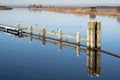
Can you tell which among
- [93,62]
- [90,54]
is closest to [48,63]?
[93,62]

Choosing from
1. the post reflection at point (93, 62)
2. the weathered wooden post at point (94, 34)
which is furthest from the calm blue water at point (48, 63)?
the weathered wooden post at point (94, 34)

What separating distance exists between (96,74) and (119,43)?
1274cm

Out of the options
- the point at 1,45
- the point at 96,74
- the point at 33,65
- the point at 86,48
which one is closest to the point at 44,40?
the point at 1,45

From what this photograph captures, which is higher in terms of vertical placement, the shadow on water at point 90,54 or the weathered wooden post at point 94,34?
the weathered wooden post at point 94,34

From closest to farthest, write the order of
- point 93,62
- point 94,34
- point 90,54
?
point 93,62, point 90,54, point 94,34

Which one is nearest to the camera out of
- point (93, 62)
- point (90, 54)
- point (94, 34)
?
point (93, 62)

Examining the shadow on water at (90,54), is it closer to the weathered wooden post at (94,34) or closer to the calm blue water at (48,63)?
the calm blue water at (48,63)

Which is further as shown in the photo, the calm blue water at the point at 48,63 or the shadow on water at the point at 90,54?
the shadow on water at the point at 90,54

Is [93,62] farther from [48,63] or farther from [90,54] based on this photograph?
[48,63]

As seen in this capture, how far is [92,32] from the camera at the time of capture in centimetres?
2478

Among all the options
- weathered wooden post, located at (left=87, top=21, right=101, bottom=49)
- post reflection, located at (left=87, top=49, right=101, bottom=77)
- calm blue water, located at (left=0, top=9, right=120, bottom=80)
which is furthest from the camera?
weathered wooden post, located at (left=87, top=21, right=101, bottom=49)

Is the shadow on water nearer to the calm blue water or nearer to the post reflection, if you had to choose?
the post reflection

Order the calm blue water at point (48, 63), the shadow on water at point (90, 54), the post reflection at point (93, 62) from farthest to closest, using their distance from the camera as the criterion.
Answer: the shadow on water at point (90, 54) < the post reflection at point (93, 62) < the calm blue water at point (48, 63)

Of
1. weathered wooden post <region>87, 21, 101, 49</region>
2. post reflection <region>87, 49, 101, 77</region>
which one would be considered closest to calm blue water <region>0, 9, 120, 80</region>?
post reflection <region>87, 49, 101, 77</region>
